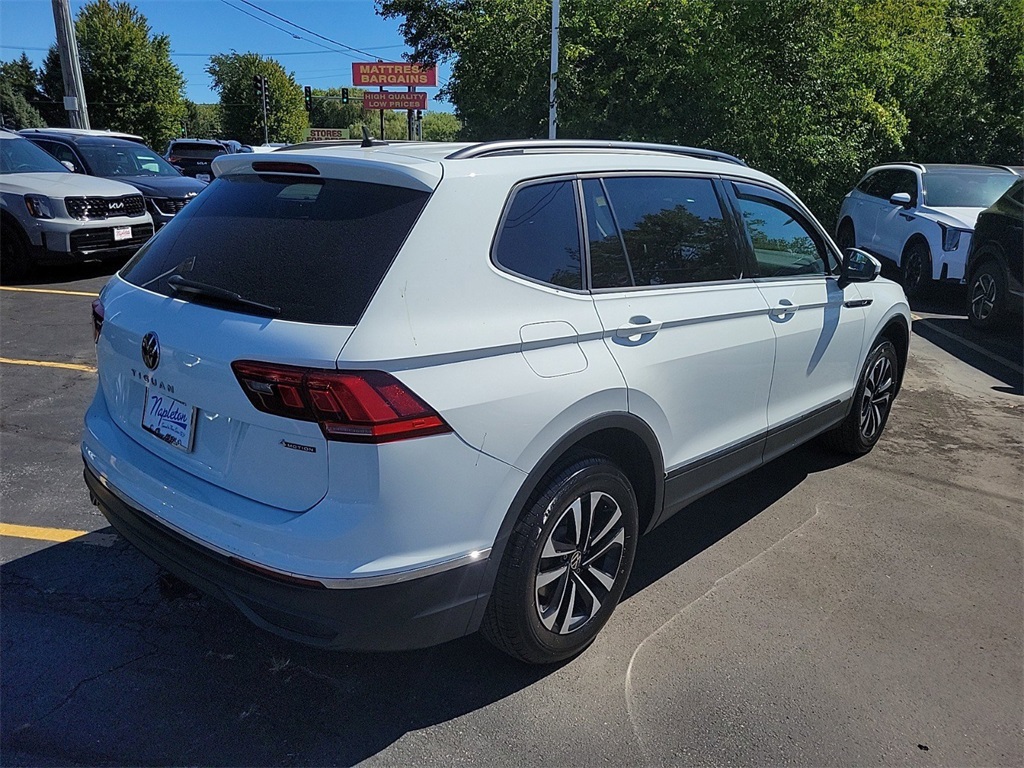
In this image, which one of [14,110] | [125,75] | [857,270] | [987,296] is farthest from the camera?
[14,110]

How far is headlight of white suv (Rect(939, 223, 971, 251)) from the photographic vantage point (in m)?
9.44

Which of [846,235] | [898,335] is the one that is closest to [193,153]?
[846,235]

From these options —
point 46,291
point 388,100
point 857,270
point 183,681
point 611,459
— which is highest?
point 388,100

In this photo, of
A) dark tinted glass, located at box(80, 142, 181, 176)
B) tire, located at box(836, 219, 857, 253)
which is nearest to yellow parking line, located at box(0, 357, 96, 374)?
dark tinted glass, located at box(80, 142, 181, 176)

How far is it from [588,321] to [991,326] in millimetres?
7588

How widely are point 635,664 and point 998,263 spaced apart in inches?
289

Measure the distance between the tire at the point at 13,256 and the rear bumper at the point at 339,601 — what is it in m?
8.41

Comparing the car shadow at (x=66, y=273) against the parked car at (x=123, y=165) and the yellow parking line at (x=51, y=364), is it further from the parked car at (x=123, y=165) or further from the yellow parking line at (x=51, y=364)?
the yellow parking line at (x=51, y=364)

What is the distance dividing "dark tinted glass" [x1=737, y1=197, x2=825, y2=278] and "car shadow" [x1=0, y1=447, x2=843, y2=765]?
1.75 meters

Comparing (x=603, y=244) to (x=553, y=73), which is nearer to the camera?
(x=603, y=244)

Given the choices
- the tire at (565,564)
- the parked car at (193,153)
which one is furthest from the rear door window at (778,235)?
the parked car at (193,153)

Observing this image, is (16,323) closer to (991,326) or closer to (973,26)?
(991,326)

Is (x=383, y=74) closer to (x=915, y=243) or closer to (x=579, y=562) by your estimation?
(x=915, y=243)

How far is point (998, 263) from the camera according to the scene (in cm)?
826
